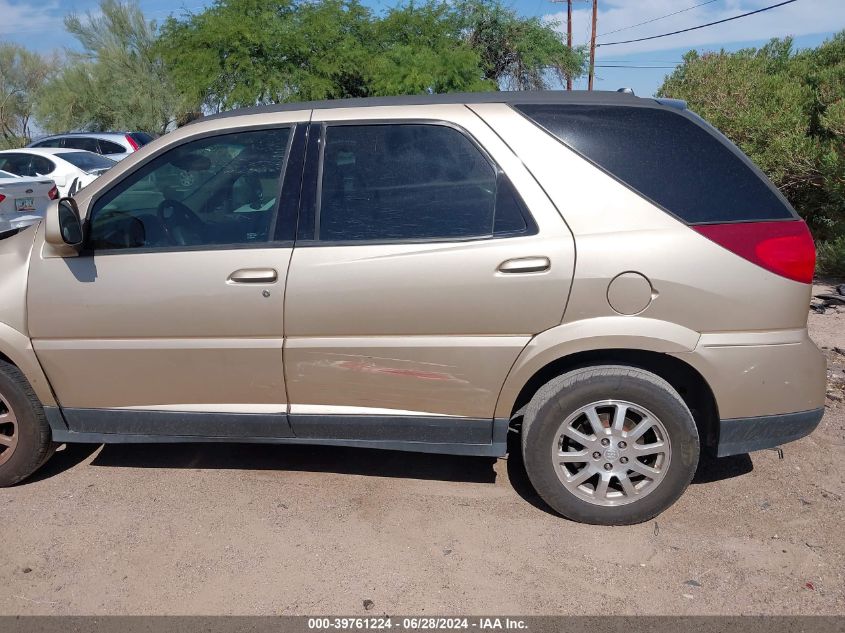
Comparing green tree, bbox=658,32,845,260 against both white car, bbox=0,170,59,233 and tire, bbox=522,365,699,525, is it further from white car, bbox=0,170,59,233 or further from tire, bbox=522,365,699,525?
white car, bbox=0,170,59,233

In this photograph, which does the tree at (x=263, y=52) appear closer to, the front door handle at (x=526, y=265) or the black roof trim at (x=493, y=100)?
the black roof trim at (x=493, y=100)

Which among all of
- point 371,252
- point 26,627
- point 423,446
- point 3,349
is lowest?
point 26,627

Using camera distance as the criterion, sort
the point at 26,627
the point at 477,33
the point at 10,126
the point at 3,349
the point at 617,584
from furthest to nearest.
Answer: the point at 10,126 < the point at 477,33 < the point at 3,349 < the point at 617,584 < the point at 26,627

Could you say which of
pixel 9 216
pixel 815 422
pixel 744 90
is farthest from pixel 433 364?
pixel 9 216

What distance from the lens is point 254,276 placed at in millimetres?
3549

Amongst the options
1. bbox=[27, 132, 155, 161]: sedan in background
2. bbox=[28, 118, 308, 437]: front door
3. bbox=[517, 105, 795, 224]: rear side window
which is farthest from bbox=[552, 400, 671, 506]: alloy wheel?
bbox=[27, 132, 155, 161]: sedan in background

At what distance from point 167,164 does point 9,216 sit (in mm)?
8041

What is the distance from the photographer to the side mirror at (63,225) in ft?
11.7

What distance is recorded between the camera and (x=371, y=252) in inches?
138

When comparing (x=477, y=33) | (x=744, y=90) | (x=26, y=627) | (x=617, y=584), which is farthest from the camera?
(x=477, y=33)

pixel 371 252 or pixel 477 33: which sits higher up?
pixel 477 33

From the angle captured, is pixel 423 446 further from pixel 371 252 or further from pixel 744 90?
pixel 744 90

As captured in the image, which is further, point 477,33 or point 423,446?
point 477,33

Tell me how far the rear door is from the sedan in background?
16.9 metres
